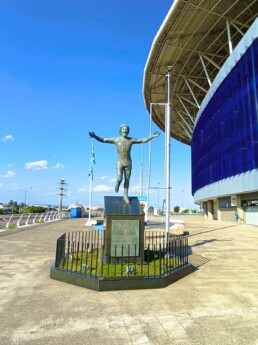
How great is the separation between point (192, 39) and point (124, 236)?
3260 cm

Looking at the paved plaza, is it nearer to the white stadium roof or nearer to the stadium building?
the stadium building

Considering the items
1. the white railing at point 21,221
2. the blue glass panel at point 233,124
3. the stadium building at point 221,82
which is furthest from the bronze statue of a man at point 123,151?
the blue glass panel at point 233,124

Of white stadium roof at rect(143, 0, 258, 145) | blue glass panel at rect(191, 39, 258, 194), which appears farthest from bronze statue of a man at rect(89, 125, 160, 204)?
white stadium roof at rect(143, 0, 258, 145)

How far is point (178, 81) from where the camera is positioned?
46.7 m

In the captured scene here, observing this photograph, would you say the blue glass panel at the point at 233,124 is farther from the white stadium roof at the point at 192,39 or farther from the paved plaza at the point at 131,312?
the paved plaza at the point at 131,312

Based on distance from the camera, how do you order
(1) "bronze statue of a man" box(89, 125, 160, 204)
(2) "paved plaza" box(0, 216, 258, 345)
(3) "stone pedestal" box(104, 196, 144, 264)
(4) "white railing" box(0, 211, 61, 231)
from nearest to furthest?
(2) "paved plaza" box(0, 216, 258, 345), (3) "stone pedestal" box(104, 196, 144, 264), (1) "bronze statue of a man" box(89, 125, 160, 204), (4) "white railing" box(0, 211, 61, 231)

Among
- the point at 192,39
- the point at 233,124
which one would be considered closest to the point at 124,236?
the point at 233,124

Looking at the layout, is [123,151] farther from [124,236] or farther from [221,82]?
[221,82]

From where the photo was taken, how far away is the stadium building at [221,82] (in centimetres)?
2842

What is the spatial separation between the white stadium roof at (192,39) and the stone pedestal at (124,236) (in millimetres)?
26112

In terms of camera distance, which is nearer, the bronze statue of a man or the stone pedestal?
the stone pedestal

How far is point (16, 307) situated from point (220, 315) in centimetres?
409

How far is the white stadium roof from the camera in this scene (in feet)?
96.9

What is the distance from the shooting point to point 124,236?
911cm
